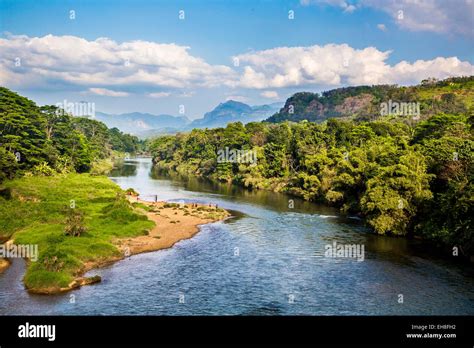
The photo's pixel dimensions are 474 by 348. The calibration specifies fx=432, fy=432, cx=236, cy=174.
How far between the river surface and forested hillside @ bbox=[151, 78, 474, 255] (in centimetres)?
388

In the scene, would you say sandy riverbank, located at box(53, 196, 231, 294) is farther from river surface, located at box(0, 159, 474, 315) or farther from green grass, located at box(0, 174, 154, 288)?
river surface, located at box(0, 159, 474, 315)

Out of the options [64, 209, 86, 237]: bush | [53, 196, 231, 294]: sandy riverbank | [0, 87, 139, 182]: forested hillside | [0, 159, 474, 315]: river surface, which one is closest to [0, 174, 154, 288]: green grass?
[64, 209, 86, 237]: bush

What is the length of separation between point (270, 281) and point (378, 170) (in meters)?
32.6

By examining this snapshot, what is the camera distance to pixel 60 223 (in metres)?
57.4

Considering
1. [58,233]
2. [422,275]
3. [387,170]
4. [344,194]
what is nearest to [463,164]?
[387,170]

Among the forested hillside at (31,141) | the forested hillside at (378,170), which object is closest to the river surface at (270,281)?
the forested hillside at (378,170)

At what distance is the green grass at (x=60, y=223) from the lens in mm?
40125

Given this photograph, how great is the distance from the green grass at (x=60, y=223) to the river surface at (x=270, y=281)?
7.74ft

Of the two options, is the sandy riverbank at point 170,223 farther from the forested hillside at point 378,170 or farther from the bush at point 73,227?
the forested hillside at point 378,170

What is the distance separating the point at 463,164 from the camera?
54.9m

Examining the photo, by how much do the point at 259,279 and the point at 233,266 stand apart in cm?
487

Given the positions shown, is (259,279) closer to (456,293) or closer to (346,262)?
(346,262)

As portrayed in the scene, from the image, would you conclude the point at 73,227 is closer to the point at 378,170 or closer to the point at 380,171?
the point at 380,171

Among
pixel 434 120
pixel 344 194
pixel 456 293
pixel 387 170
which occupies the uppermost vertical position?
pixel 434 120
